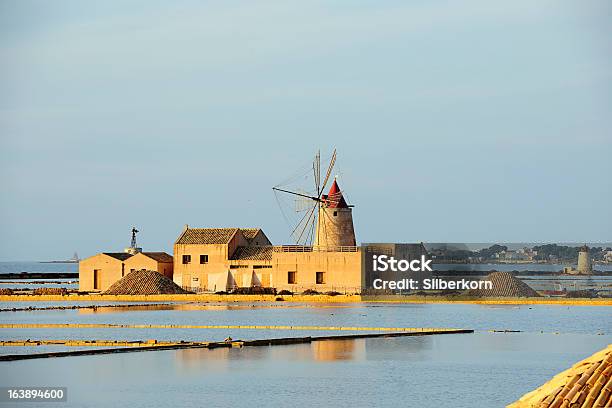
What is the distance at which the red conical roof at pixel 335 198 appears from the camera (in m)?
54.7

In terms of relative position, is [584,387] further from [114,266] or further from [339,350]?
[114,266]

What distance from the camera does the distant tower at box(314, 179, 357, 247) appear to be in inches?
2117

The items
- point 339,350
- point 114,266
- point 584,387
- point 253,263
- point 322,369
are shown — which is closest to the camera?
point 584,387

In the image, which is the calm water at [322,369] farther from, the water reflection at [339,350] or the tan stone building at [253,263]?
the tan stone building at [253,263]

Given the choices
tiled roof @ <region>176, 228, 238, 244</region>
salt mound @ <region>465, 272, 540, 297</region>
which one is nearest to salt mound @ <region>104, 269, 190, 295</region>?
tiled roof @ <region>176, 228, 238, 244</region>

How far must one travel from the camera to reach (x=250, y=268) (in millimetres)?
55625

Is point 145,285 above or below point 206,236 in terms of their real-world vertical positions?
below

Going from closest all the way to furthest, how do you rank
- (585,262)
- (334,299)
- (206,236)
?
(334,299) → (206,236) → (585,262)

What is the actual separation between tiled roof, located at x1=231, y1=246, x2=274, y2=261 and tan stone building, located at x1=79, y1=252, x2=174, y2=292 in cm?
421

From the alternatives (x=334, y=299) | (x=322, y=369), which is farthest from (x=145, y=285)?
(x=322, y=369)

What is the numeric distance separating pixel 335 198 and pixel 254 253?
14.0 feet

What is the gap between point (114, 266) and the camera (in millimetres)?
58406

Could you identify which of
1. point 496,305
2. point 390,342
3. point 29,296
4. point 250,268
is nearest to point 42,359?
point 390,342

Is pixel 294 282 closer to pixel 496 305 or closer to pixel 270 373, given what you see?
pixel 496 305
